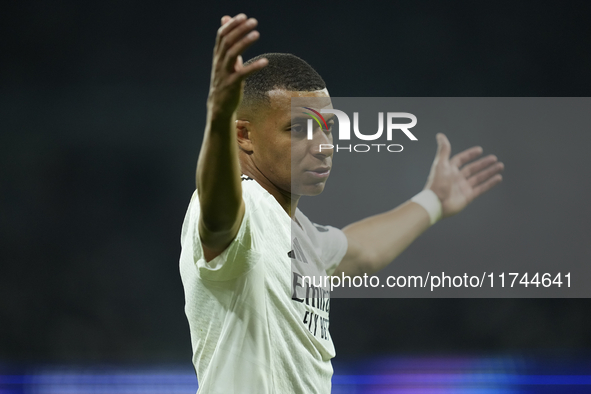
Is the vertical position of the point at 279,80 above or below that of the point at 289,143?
above

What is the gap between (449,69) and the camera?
128 inches

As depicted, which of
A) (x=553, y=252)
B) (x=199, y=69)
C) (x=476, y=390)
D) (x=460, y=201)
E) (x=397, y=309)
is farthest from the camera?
(x=199, y=69)

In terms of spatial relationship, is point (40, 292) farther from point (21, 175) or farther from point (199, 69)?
point (199, 69)

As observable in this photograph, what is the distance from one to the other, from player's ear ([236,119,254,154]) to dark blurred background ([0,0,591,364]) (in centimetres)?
226

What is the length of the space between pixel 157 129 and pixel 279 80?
2.44 m

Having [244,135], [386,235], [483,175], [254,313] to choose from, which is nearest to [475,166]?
[483,175]

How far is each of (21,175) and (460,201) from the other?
2.84 m

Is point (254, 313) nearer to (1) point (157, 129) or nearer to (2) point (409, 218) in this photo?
(2) point (409, 218)

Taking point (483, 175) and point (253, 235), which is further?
point (483, 175)

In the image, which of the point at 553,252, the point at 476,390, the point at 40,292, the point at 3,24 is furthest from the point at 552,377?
the point at 3,24

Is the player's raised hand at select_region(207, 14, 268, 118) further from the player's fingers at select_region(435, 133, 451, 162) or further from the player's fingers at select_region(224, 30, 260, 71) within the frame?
the player's fingers at select_region(435, 133, 451, 162)

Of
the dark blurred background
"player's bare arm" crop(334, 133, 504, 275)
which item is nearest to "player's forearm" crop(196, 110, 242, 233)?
"player's bare arm" crop(334, 133, 504, 275)

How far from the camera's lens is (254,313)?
83 cm

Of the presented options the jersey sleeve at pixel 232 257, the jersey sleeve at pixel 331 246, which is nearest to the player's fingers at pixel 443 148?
the jersey sleeve at pixel 331 246
